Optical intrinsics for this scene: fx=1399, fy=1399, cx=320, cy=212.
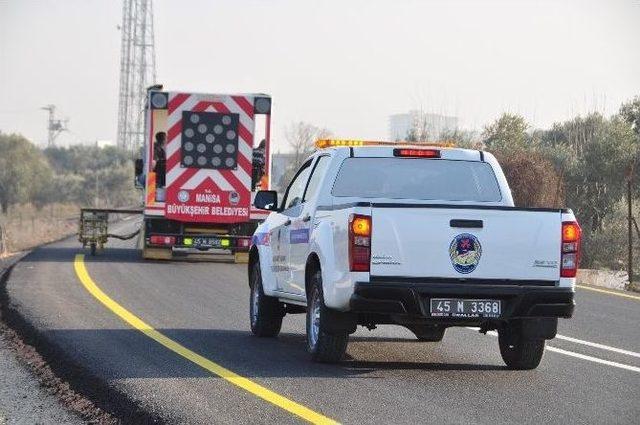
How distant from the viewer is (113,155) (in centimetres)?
14788

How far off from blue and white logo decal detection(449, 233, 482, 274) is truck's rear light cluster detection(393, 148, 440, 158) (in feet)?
6.12

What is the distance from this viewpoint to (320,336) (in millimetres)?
11250

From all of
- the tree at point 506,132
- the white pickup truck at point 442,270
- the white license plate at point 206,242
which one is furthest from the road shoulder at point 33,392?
the tree at point 506,132

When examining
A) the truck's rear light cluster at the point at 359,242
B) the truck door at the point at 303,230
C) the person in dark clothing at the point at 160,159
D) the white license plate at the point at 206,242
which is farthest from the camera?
the person in dark clothing at the point at 160,159

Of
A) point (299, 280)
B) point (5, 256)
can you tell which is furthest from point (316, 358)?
point (5, 256)

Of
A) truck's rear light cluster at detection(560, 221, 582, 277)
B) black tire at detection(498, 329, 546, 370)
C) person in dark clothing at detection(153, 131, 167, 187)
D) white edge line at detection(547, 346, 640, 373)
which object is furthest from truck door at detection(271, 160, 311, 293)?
person in dark clothing at detection(153, 131, 167, 187)

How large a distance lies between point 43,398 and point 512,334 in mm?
3916

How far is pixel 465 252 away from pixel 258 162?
18140 mm

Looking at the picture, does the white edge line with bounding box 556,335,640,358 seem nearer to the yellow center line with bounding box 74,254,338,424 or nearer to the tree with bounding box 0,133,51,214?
the yellow center line with bounding box 74,254,338,424

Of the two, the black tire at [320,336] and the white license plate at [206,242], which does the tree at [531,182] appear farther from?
the black tire at [320,336]

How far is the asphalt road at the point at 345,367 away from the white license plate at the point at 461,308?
0.51m

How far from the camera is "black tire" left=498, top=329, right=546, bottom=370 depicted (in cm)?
1135

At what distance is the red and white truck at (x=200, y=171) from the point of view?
27.6 metres

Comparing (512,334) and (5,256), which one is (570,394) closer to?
(512,334)
